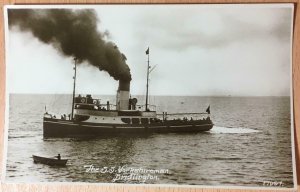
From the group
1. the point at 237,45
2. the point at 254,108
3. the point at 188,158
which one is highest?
the point at 237,45

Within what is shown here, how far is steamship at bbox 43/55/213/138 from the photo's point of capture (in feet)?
3.15

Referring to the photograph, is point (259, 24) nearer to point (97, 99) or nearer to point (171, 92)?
point (171, 92)

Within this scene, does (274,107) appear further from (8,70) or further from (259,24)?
(8,70)

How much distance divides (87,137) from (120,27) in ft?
0.79

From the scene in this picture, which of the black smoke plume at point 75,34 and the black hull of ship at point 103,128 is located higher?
the black smoke plume at point 75,34

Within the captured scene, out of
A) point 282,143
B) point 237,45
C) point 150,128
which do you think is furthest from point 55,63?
point 282,143

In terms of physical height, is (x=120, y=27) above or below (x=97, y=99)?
above

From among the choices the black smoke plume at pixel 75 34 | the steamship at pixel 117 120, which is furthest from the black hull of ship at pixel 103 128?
the black smoke plume at pixel 75 34

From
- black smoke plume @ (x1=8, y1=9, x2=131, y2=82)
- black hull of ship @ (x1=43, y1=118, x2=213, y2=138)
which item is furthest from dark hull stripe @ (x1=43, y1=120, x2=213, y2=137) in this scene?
black smoke plume @ (x1=8, y1=9, x2=131, y2=82)

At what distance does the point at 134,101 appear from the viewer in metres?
0.96

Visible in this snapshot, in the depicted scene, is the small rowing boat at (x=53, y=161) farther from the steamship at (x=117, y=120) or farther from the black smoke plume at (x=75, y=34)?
the black smoke plume at (x=75, y=34)

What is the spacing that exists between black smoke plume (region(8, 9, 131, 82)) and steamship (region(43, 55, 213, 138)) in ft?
0.16

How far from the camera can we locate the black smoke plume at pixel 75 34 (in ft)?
3.14

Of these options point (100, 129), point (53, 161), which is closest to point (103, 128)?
point (100, 129)
